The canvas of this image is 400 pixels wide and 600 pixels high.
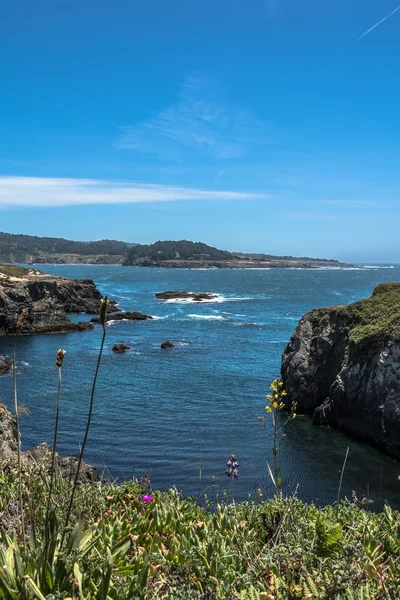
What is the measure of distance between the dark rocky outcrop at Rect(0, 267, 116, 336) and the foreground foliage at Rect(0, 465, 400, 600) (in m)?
40.2

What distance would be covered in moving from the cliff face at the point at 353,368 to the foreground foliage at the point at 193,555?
16147 mm

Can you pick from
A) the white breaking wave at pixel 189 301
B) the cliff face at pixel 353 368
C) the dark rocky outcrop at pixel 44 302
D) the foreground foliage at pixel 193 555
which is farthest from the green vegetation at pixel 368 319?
the white breaking wave at pixel 189 301

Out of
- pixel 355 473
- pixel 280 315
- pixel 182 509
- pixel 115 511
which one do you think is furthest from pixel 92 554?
pixel 280 315

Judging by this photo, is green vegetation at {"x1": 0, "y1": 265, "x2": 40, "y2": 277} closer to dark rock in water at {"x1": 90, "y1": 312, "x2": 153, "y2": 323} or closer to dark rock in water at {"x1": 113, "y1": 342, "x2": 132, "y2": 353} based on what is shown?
dark rock in water at {"x1": 90, "y1": 312, "x2": 153, "y2": 323}

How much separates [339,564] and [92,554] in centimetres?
210

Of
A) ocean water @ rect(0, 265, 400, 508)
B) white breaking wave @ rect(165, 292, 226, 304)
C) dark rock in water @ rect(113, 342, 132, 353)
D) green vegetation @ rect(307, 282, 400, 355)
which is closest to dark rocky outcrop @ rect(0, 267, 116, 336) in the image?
ocean water @ rect(0, 265, 400, 508)

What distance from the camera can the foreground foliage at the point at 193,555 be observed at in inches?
154

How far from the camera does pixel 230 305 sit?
260 ft

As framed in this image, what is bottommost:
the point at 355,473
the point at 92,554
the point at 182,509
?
the point at 355,473

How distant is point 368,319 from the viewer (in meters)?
25.3

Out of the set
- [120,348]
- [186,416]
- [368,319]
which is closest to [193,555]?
[186,416]

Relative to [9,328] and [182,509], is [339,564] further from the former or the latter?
[9,328]

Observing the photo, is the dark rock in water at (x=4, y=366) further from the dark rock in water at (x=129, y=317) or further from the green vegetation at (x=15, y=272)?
the green vegetation at (x=15, y=272)

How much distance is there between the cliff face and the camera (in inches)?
846
